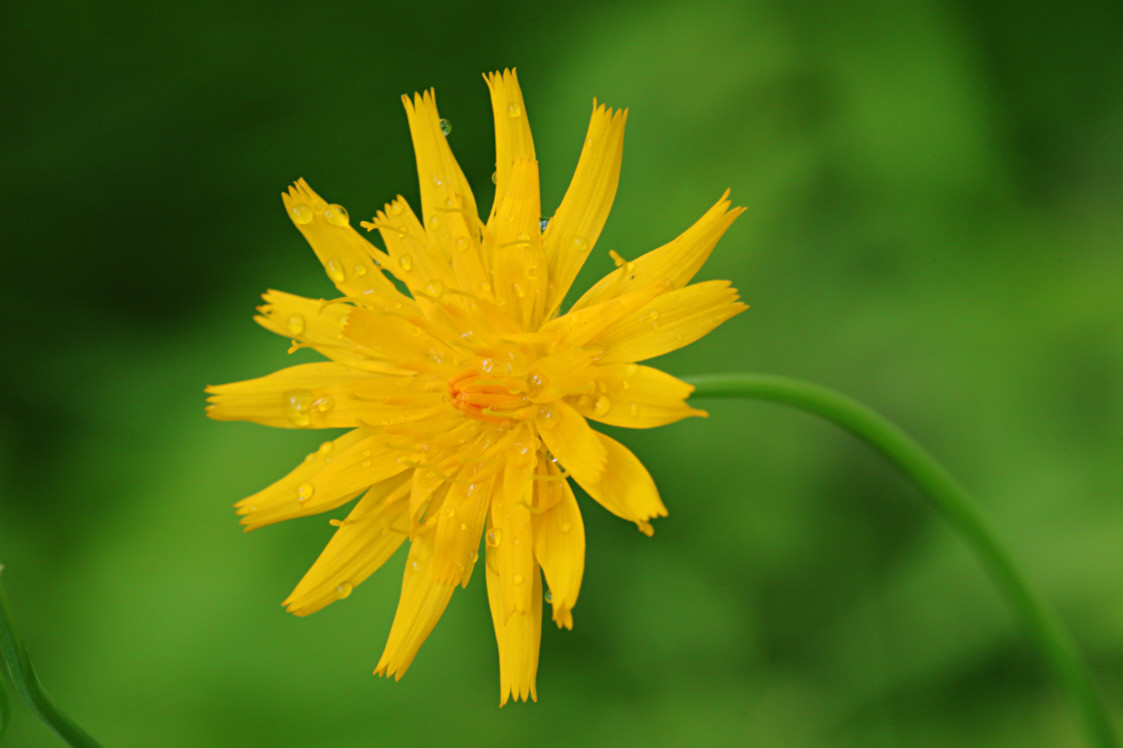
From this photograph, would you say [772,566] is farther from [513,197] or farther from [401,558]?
[513,197]

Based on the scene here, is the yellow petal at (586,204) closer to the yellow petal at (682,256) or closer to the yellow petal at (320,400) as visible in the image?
the yellow petal at (682,256)

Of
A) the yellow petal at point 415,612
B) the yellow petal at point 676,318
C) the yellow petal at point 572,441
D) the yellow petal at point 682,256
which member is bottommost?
the yellow petal at point 415,612

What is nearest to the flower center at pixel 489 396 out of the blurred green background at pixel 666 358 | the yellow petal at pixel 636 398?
the yellow petal at pixel 636 398

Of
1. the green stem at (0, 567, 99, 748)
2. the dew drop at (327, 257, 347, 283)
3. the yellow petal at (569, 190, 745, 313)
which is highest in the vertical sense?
the yellow petal at (569, 190, 745, 313)

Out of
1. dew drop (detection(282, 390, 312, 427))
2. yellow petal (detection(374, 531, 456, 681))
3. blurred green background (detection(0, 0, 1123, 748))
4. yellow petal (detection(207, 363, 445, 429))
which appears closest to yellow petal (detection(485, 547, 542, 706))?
yellow petal (detection(374, 531, 456, 681))

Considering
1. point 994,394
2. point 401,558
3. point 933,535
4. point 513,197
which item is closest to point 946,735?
point 933,535

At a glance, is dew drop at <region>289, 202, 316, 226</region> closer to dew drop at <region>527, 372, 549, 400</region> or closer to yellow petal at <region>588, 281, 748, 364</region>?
dew drop at <region>527, 372, 549, 400</region>
